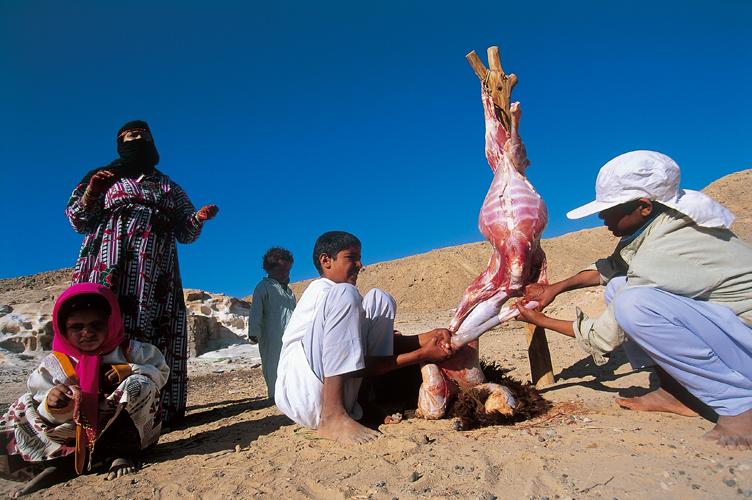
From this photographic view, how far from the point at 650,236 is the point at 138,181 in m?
3.53

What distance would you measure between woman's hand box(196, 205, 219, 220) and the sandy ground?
1639 millimetres

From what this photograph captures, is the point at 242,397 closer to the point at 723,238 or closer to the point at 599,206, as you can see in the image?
the point at 599,206

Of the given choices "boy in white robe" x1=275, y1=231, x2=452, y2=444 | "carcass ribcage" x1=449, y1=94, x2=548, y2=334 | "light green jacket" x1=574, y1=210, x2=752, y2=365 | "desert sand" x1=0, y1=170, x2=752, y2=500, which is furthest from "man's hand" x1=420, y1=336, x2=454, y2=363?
"light green jacket" x1=574, y1=210, x2=752, y2=365

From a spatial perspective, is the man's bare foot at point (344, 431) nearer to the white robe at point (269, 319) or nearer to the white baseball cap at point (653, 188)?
the white baseball cap at point (653, 188)

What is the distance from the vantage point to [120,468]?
2.27 meters

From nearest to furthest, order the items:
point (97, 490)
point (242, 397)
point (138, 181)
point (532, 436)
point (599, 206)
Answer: point (97, 490)
point (532, 436)
point (599, 206)
point (138, 181)
point (242, 397)

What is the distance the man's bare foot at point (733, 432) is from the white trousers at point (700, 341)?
0.19 ft

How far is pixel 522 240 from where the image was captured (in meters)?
2.88

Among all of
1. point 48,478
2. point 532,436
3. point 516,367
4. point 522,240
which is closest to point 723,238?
point 522,240

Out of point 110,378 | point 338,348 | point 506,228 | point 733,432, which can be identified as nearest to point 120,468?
point 110,378

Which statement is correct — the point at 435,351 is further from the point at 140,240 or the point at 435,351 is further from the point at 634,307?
the point at 140,240

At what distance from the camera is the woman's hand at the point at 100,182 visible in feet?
10.2

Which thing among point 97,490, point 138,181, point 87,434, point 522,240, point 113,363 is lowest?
point 97,490

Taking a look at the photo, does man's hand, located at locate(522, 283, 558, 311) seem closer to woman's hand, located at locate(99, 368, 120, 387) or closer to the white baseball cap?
the white baseball cap
